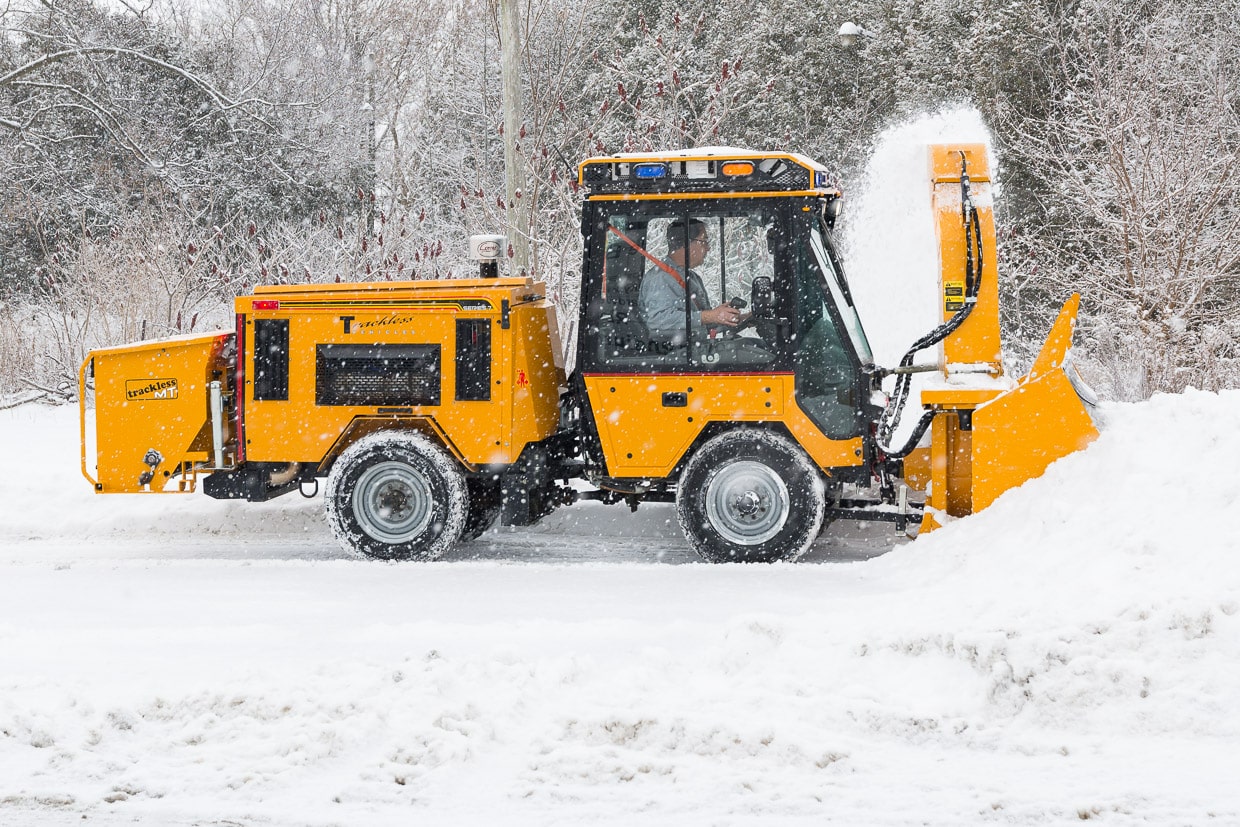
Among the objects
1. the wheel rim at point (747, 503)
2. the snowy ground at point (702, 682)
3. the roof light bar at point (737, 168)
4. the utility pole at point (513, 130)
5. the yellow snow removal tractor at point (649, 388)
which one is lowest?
the snowy ground at point (702, 682)

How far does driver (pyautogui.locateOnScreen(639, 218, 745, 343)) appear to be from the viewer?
689 cm

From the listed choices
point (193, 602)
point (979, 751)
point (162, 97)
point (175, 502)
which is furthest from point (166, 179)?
point (979, 751)

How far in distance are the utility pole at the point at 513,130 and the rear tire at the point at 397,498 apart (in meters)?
4.98

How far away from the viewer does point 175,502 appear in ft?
28.8

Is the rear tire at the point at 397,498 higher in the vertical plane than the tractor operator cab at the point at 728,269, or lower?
lower

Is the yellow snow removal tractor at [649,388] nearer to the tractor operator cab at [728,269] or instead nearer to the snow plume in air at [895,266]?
the tractor operator cab at [728,269]

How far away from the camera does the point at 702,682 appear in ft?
15.3

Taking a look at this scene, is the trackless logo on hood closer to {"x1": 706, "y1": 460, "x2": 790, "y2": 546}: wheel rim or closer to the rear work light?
the rear work light

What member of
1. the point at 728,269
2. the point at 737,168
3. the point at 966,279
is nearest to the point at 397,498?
the point at 728,269

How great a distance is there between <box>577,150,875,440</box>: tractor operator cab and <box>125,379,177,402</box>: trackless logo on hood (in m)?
2.63

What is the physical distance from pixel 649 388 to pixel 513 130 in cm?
589

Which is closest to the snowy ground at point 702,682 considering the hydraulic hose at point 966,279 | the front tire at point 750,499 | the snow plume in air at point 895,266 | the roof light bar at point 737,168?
the front tire at point 750,499

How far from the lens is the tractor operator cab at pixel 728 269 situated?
22.5 ft

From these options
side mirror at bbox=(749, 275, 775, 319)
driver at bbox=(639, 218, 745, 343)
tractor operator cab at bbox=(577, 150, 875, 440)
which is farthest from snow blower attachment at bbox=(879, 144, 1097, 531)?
driver at bbox=(639, 218, 745, 343)
